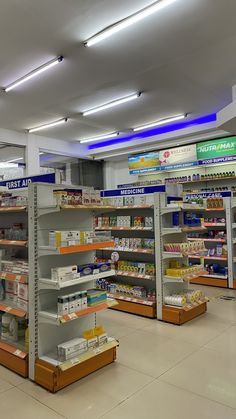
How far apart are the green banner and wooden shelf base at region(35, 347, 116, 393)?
21.8 feet

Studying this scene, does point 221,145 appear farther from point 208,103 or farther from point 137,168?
point 137,168

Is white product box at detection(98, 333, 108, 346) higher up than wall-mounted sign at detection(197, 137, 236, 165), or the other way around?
wall-mounted sign at detection(197, 137, 236, 165)

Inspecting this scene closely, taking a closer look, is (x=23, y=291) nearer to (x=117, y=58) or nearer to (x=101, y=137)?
(x=117, y=58)

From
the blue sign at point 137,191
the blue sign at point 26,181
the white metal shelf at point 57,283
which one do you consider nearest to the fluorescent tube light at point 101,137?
the blue sign at point 137,191

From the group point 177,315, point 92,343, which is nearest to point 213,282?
point 177,315

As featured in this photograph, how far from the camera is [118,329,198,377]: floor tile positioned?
3.28 metres

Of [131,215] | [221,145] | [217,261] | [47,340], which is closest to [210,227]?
[217,261]

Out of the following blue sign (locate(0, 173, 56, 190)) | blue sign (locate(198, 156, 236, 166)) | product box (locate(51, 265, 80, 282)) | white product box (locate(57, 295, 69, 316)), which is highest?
blue sign (locate(198, 156, 236, 166))

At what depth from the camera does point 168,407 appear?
8.37 ft

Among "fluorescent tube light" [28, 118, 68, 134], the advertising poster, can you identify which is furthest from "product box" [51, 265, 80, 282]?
the advertising poster

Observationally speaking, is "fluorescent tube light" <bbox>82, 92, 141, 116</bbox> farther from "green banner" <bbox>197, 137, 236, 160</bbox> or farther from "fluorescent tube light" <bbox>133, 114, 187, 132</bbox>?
"green banner" <bbox>197, 137, 236, 160</bbox>

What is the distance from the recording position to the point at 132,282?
5.65 m

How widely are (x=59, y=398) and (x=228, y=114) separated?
4838mm

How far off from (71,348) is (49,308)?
45 centimetres
